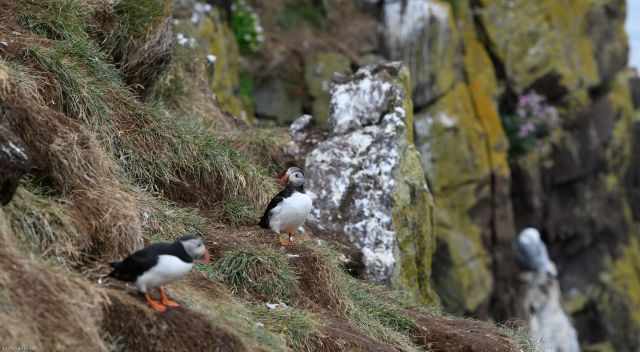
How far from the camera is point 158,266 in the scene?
5.35 m

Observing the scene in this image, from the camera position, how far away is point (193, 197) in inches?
334

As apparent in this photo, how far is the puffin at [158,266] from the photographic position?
5.36 meters

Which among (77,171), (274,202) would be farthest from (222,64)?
(77,171)

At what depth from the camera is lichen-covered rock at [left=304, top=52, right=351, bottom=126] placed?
1933 cm

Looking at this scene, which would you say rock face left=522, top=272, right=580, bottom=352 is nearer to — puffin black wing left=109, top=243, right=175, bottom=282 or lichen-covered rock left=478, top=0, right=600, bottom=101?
lichen-covered rock left=478, top=0, right=600, bottom=101

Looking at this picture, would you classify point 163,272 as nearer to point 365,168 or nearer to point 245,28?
point 365,168

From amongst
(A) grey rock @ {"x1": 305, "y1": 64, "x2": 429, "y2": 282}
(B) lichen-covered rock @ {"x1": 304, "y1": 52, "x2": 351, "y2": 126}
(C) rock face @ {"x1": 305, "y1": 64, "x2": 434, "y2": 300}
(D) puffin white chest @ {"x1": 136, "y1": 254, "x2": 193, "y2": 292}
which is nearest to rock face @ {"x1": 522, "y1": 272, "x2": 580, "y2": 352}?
(B) lichen-covered rock @ {"x1": 304, "y1": 52, "x2": 351, "y2": 126}

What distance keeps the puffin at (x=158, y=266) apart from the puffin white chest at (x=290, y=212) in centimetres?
203

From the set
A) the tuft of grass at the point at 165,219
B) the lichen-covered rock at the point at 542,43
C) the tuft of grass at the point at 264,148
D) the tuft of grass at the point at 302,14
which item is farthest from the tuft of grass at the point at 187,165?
the lichen-covered rock at the point at 542,43

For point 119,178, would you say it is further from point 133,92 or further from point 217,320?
point 133,92

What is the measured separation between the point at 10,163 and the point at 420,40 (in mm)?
15137

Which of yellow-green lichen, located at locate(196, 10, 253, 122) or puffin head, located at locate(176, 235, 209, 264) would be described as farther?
yellow-green lichen, located at locate(196, 10, 253, 122)

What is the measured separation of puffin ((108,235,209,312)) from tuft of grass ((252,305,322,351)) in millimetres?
1065

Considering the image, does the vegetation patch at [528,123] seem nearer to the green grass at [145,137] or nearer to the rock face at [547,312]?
the rock face at [547,312]
